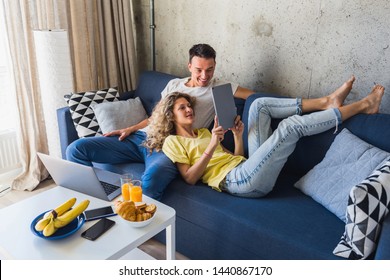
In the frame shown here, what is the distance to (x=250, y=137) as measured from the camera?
6.74ft

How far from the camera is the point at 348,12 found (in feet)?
6.70

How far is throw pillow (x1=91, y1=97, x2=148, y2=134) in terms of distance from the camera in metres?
2.35

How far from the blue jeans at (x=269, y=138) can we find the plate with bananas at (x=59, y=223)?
779mm

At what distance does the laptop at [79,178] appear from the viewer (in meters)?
1.50

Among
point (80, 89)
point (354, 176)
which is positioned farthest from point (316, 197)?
point (80, 89)

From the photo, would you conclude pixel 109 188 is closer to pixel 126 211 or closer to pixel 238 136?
pixel 126 211

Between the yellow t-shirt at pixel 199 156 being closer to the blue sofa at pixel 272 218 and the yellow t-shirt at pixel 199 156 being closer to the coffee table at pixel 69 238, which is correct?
the blue sofa at pixel 272 218

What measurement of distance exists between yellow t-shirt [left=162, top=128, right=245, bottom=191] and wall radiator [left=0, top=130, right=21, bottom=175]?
141 cm

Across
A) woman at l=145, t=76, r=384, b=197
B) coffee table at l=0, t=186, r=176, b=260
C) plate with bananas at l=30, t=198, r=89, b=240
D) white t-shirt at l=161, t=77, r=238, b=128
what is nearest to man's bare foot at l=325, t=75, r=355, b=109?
woman at l=145, t=76, r=384, b=197

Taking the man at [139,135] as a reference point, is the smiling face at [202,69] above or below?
above

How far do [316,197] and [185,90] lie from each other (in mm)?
1070

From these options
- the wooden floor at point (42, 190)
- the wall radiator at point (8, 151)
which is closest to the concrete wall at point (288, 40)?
the wooden floor at point (42, 190)

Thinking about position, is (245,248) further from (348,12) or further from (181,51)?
(181,51)

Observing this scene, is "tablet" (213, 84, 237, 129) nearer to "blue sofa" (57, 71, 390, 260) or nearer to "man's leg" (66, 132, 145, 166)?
"blue sofa" (57, 71, 390, 260)
